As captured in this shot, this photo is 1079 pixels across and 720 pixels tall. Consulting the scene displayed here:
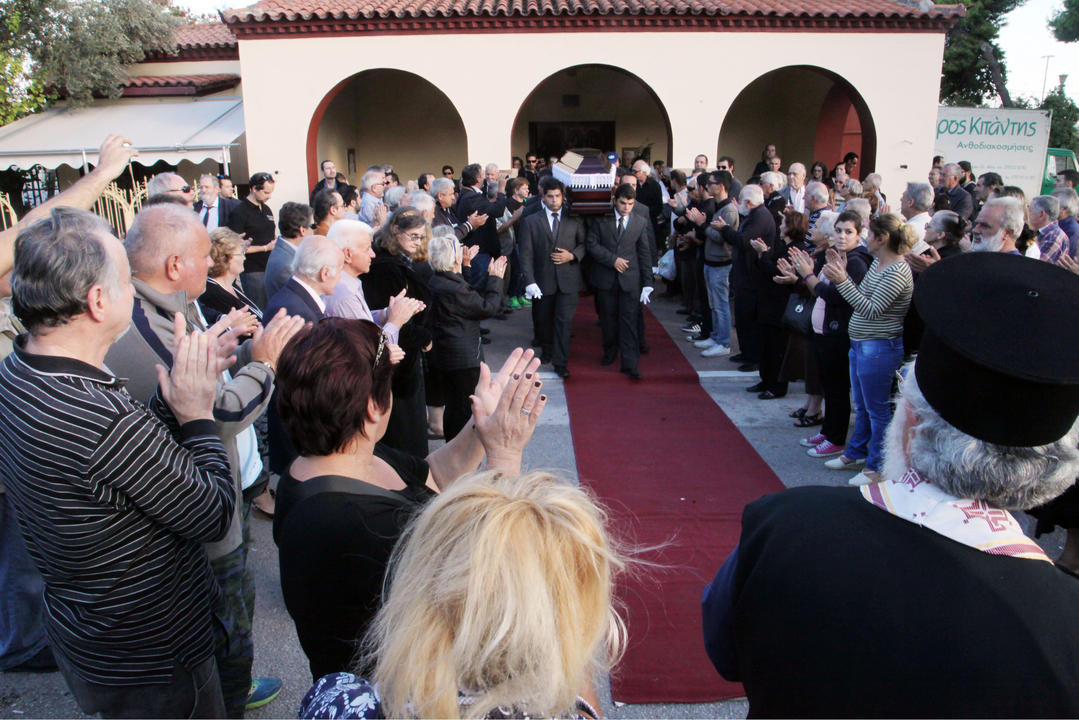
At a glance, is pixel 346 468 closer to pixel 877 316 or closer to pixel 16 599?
pixel 16 599

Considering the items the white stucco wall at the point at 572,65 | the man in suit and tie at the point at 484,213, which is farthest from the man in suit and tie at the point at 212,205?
the white stucco wall at the point at 572,65

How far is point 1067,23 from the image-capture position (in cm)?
2781

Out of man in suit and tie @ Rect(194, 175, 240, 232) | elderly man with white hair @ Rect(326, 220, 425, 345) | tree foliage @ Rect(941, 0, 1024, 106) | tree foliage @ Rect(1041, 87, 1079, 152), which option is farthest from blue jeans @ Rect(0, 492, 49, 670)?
tree foliage @ Rect(1041, 87, 1079, 152)

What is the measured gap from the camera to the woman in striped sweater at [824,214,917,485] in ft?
15.1

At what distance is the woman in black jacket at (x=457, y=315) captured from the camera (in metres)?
5.09

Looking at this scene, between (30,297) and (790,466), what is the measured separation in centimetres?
473

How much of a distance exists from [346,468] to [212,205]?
23.7ft

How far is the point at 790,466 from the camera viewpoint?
17.4 ft

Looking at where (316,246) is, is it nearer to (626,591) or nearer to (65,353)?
(65,353)

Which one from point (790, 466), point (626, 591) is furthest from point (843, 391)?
point (626, 591)

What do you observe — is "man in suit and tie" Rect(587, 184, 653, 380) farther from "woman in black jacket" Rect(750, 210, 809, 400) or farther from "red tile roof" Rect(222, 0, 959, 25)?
"red tile roof" Rect(222, 0, 959, 25)

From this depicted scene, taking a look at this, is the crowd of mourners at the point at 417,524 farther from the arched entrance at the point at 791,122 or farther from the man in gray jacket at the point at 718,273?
the arched entrance at the point at 791,122

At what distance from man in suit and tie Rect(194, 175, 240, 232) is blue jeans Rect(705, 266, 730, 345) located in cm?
530

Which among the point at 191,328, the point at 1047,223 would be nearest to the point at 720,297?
the point at 1047,223
